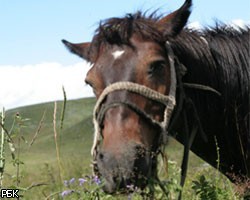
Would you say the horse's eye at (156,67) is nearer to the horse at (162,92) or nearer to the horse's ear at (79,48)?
the horse at (162,92)

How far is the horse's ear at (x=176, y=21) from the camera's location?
173 inches

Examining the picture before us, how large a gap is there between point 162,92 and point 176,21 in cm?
75

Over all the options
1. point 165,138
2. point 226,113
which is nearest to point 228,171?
point 226,113

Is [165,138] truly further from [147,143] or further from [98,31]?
[98,31]

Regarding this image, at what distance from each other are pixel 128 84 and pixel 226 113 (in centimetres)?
156

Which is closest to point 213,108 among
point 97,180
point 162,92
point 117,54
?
point 162,92

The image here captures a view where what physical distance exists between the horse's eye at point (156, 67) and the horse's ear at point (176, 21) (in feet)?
1.18

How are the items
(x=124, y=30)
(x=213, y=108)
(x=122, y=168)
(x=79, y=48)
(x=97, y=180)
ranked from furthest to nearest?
1. (x=79, y=48)
2. (x=213, y=108)
3. (x=124, y=30)
4. (x=97, y=180)
5. (x=122, y=168)

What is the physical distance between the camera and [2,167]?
12.5 feet

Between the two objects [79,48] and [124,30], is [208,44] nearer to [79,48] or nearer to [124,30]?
[124,30]

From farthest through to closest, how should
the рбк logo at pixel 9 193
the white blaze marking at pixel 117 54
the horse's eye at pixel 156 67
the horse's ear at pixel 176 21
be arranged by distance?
the horse's ear at pixel 176 21 → the white blaze marking at pixel 117 54 → the horse's eye at pixel 156 67 → the рбк logo at pixel 9 193

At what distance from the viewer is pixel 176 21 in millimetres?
4469

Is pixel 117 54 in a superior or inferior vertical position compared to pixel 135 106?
superior

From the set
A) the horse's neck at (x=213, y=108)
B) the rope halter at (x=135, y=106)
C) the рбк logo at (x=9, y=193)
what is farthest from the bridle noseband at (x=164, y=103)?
the рбк logo at (x=9, y=193)
